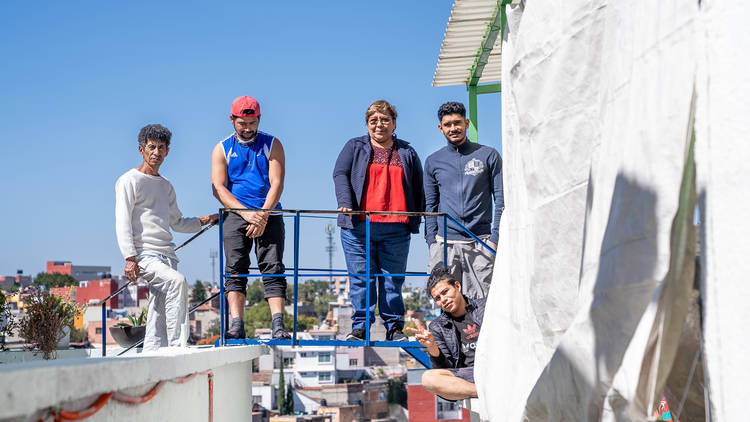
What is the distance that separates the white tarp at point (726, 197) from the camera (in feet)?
4.85

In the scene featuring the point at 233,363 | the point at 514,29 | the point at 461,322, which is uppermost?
the point at 514,29

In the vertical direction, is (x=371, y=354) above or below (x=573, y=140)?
below

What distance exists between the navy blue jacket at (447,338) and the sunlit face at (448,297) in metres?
0.07

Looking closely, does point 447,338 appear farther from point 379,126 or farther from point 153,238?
point 153,238

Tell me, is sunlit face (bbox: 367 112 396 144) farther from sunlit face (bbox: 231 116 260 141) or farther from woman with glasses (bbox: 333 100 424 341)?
sunlit face (bbox: 231 116 260 141)

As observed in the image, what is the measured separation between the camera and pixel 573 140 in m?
2.11

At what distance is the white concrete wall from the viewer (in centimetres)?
153

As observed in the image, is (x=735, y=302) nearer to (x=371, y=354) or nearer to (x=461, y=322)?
(x=461, y=322)

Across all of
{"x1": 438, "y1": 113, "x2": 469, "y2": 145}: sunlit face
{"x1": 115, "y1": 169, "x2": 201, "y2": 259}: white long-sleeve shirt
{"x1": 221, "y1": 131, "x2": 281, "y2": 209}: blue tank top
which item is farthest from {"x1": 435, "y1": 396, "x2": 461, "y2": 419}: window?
{"x1": 115, "y1": 169, "x2": 201, "y2": 259}: white long-sleeve shirt

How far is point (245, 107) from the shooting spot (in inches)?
201

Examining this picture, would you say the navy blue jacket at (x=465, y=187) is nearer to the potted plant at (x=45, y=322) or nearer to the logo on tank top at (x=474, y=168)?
the logo on tank top at (x=474, y=168)

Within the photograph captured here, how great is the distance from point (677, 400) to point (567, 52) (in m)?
1.03

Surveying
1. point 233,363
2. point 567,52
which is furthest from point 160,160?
point 567,52

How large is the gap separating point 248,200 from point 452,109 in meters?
1.64
